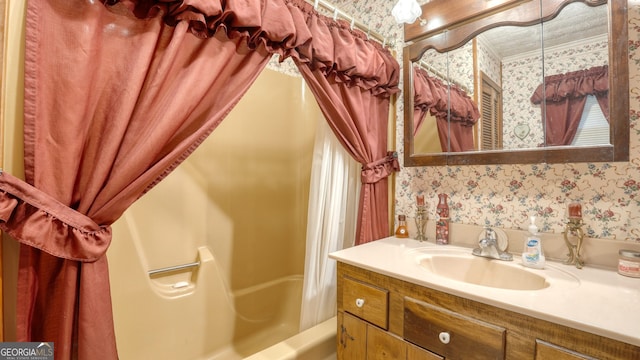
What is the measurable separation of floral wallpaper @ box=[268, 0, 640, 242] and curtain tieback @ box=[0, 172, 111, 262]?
1.41 metres

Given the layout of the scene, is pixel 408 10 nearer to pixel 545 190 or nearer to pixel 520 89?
pixel 520 89

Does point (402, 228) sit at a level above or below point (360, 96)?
below

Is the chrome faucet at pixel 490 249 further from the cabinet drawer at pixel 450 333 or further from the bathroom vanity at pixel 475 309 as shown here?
the cabinet drawer at pixel 450 333

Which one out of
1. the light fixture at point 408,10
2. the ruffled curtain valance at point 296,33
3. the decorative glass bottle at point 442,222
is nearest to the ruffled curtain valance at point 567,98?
the decorative glass bottle at point 442,222

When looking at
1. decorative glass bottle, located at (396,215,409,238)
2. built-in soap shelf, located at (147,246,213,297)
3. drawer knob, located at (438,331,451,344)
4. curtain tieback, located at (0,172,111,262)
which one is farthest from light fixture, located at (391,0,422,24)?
built-in soap shelf, located at (147,246,213,297)

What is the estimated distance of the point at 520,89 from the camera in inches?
45.8

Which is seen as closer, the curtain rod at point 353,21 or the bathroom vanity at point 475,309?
the bathroom vanity at point 475,309

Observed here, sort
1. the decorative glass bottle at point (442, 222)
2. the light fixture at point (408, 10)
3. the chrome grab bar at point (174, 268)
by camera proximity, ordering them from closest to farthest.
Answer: the light fixture at point (408, 10) < the decorative glass bottle at point (442, 222) < the chrome grab bar at point (174, 268)

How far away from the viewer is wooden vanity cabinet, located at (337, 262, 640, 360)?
66cm

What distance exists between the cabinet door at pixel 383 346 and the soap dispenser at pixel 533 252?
1.87 feet

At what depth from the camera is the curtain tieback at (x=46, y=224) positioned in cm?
67

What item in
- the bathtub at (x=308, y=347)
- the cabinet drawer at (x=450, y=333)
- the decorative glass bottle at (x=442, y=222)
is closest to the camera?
the cabinet drawer at (x=450, y=333)

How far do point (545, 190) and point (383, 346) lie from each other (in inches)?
35.8

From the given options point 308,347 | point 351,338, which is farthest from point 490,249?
point 308,347
